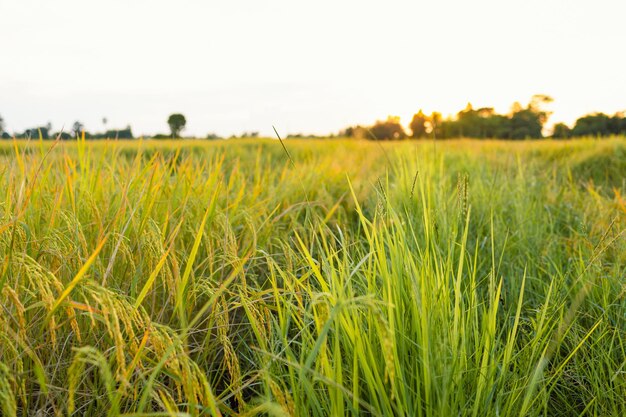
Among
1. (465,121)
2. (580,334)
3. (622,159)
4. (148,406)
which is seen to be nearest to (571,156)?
(622,159)

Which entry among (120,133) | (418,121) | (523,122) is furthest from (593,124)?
(120,133)

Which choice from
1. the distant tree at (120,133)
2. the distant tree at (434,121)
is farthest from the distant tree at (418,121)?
the distant tree at (120,133)

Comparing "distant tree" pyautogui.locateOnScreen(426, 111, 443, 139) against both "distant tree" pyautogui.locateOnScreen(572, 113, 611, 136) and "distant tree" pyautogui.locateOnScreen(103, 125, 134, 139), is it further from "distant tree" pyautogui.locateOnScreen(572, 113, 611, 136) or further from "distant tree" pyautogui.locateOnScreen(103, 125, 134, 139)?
"distant tree" pyautogui.locateOnScreen(572, 113, 611, 136)

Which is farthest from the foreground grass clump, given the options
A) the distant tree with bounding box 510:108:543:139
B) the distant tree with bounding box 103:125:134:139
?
the distant tree with bounding box 510:108:543:139

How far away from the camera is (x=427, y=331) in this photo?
97 cm

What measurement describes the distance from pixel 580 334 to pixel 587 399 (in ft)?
1.01

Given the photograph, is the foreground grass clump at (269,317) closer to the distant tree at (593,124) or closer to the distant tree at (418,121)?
the distant tree at (418,121)

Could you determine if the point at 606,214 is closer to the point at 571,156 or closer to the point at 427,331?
the point at 427,331

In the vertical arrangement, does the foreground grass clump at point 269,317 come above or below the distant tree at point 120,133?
below

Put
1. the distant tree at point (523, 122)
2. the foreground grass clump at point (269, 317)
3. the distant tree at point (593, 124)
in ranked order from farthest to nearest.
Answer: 1. the distant tree at point (593, 124)
2. the distant tree at point (523, 122)
3. the foreground grass clump at point (269, 317)

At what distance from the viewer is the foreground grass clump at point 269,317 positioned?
918mm

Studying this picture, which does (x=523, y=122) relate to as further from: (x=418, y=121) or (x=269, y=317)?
(x=269, y=317)

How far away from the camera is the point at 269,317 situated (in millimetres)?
1301

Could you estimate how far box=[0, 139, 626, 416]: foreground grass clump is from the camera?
0.92 meters
